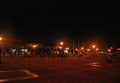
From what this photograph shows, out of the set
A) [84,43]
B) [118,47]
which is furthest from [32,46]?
[118,47]

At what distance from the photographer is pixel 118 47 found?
10381 centimetres

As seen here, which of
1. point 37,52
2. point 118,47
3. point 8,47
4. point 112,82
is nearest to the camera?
point 112,82

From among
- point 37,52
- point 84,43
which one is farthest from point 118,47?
point 37,52

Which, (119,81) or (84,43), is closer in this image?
(119,81)

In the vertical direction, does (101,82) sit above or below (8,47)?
below

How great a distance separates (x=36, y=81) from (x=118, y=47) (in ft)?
322

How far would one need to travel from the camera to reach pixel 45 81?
12.5 meters

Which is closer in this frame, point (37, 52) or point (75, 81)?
point (75, 81)

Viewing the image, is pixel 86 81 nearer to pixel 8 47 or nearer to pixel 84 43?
pixel 8 47

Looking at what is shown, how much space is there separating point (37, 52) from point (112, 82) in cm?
6659

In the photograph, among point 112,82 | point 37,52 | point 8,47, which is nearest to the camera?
point 112,82

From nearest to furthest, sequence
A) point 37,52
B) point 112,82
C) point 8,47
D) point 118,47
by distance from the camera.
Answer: point 112,82, point 37,52, point 8,47, point 118,47

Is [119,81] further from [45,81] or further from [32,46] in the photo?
[32,46]

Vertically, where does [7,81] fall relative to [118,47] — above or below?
below
